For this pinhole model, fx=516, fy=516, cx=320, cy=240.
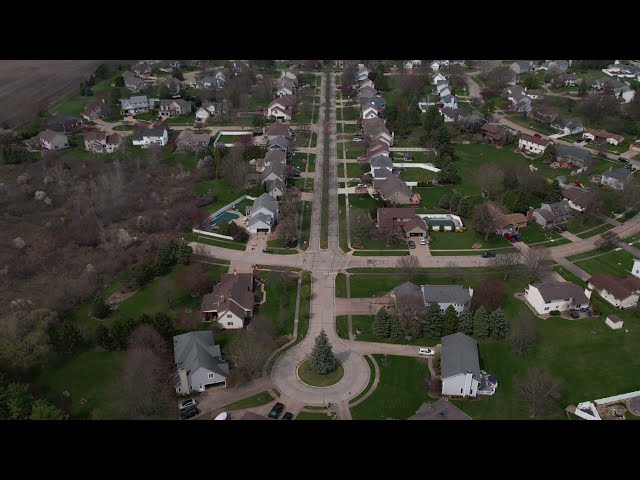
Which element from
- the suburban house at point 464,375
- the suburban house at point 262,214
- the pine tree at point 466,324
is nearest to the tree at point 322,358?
the suburban house at point 464,375

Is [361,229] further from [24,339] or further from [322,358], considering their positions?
[24,339]

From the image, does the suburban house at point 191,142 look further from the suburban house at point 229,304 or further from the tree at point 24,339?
the tree at point 24,339

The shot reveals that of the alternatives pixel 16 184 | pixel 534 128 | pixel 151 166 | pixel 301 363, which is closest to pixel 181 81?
pixel 151 166

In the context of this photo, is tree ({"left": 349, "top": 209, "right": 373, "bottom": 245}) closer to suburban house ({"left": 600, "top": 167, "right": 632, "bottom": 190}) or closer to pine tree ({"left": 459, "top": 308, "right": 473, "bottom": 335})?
pine tree ({"left": 459, "top": 308, "right": 473, "bottom": 335})

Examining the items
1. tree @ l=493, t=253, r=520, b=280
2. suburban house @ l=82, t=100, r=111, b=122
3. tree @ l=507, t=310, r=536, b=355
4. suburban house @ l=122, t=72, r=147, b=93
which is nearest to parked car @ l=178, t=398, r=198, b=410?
tree @ l=507, t=310, r=536, b=355

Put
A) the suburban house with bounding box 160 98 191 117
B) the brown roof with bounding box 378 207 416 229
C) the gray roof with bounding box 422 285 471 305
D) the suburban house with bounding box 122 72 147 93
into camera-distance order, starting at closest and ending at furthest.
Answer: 1. the gray roof with bounding box 422 285 471 305
2. the brown roof with bounding box 378 207 416 229
3. the suburban house with bounding box 160 98 191 117
4. the suburban house with bounding box 122 72 147 93

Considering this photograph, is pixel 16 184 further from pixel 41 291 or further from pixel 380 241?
pixel 380 241
